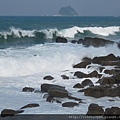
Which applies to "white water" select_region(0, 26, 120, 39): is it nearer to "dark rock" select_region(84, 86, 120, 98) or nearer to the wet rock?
"dark rock" select_region(84, 86, 120, 98)

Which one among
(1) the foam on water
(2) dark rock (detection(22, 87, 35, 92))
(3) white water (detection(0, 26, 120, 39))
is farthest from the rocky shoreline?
(3) white water (detection(0, 26, 120, 39))

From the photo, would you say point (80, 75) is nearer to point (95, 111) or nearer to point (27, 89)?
point (27, 89)

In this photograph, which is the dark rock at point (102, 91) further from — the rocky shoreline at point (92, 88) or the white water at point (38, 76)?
the white water at point (38, 76)

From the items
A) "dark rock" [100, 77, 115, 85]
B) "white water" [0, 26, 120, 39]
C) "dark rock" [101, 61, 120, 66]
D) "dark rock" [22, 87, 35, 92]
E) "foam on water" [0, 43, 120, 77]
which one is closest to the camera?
"dark rock" [22, 87, 35, 92]

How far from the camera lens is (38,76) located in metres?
12.0

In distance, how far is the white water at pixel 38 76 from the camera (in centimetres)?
779

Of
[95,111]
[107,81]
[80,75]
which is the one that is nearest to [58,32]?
[80,75]

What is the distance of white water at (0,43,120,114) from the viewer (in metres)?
7.79

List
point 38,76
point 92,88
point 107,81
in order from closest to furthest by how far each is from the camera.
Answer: point 92,88, point 107,81, point 38,76

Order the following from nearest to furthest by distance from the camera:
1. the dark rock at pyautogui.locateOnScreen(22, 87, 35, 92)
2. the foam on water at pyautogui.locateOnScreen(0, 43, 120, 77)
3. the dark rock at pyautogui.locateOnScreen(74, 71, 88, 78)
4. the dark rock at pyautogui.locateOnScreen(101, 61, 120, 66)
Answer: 1. the dark rock at pyautogui.locateOnScreen(22, 87, 35, 92)
2. the dark rock at pyautogui.locateOnScreen(74, 71, 88, 78)
3. the dark rock at pyautogui.locateOnScreen(101, 61, 120, 66)
4. the foam on water at pyautogui.locateOnScreen(0, 43, 120, 77)

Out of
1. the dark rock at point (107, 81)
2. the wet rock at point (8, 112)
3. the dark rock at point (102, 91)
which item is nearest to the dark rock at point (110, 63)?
the dark rock at point (107, 81)

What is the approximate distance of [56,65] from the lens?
14320 mm

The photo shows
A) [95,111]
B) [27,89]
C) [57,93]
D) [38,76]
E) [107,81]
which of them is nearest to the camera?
[95,111]

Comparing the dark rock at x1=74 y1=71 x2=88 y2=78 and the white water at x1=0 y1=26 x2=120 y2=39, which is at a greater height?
the white water at x1=0 y1=26 x2=120 y2=39
